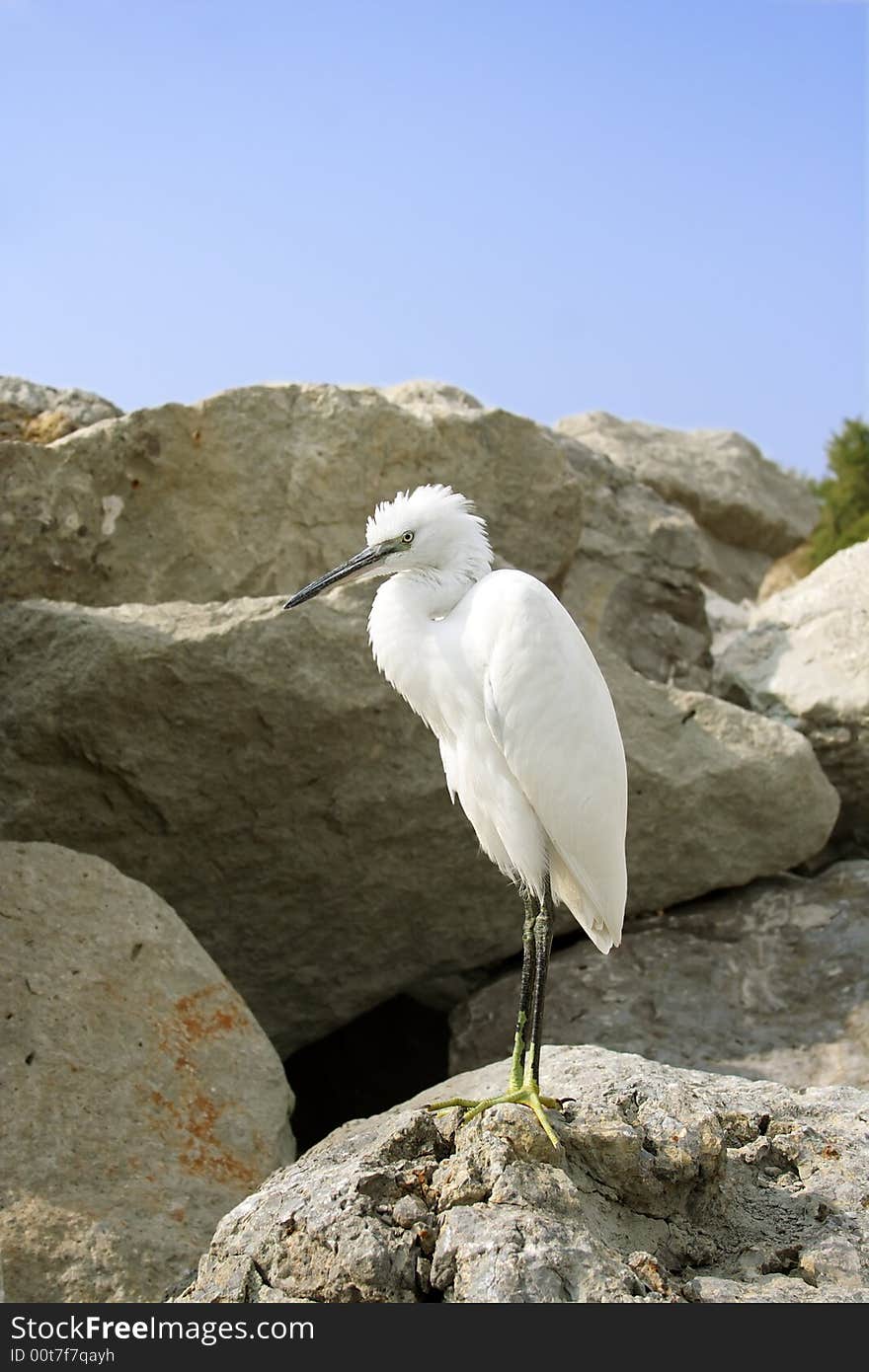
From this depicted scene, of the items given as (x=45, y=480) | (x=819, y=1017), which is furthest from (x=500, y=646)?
(x=45, y=480)

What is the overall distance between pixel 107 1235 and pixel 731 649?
18.6ft

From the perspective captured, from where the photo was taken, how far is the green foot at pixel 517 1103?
4.17 m

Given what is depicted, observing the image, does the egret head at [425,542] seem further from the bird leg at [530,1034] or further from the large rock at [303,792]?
the large rock at [303,792]

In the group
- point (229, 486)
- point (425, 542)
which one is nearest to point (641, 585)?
point (229, 486)

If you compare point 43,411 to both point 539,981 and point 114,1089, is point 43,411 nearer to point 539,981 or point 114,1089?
point 114,1089

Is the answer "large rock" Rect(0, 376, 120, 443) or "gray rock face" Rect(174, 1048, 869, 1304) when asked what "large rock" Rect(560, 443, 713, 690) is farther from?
"gray rock face" Rect(174, 1048, 869, 1304)

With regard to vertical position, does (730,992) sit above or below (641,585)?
below

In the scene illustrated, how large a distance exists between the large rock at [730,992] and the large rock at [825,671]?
704mm

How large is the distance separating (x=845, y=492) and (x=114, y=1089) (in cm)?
1883

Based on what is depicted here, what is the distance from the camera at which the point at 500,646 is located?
4719 mm

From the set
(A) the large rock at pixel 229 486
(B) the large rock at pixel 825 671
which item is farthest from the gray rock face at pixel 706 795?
(A) the large rock at pixel 229 486

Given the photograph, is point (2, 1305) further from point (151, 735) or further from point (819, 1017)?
point (819, 1017)

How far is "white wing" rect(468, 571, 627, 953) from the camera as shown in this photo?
467cm

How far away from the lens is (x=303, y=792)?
689cm
